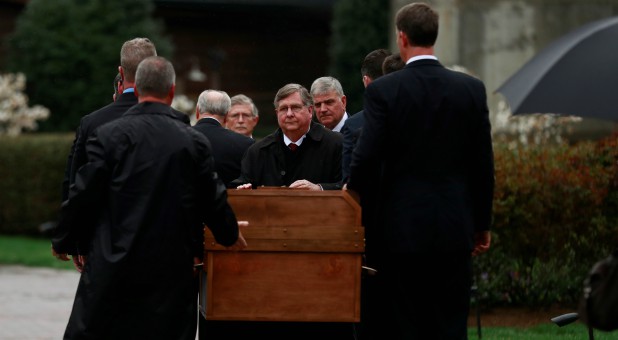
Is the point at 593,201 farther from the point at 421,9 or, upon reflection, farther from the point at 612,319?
the point at 612,319

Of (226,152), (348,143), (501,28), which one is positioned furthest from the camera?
(501,28)

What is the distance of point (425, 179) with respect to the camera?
20.0 feet

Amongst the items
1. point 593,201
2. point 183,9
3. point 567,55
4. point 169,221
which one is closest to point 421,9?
point 169,221

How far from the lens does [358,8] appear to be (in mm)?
29016

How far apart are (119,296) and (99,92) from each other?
899 inches

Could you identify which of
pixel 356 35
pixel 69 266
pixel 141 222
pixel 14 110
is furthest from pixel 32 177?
pixel 141 222

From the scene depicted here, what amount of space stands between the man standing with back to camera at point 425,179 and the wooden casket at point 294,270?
0.16 meters

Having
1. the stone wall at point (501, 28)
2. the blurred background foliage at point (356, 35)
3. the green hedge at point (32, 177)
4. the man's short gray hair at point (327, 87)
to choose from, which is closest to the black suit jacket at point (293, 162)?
the man's short gray hair at point (327, 87)

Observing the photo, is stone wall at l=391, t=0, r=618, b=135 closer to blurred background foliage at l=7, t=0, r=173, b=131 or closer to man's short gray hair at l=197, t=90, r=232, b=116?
blurred background foliage at l=7, t=0, r=173, b=131

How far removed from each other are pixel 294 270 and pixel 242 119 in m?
3.98

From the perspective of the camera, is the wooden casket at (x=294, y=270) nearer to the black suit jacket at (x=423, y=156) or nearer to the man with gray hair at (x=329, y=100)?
the black suit jacket at (x=423, y=156)

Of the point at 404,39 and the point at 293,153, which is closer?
the point at 404,39

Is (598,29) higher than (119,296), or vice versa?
(598,29)

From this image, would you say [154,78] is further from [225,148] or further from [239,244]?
[225,148]
